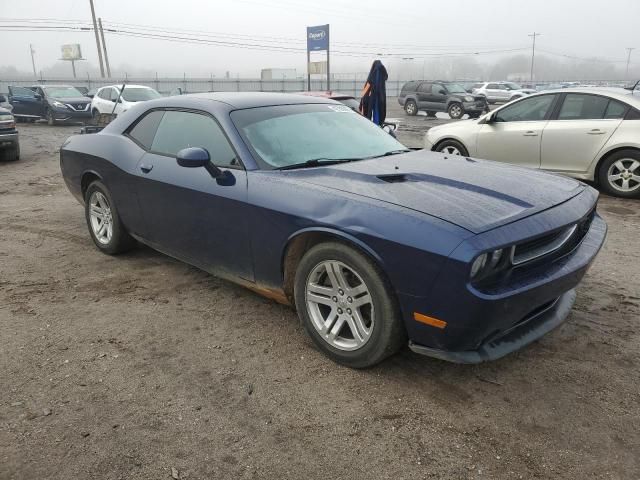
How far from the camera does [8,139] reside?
10867 millimetres

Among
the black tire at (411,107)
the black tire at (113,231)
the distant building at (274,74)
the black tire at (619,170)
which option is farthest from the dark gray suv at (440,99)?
the distant building at (274,74)

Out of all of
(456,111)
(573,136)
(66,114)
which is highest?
(573,136)

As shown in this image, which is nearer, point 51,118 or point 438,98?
point 51,118

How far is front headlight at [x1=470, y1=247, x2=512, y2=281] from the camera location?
7.93ft

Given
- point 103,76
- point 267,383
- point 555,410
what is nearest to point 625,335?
point 555,410

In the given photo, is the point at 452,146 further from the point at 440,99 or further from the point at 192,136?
the point at 440,99

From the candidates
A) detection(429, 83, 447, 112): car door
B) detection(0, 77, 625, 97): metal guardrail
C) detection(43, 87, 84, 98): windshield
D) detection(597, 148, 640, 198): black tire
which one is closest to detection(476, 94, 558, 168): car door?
detection(597, 148, 640, 198): black tire

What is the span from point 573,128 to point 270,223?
18.9 ft

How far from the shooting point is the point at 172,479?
221 centimetres

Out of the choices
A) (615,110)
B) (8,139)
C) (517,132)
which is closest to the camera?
(615,110)

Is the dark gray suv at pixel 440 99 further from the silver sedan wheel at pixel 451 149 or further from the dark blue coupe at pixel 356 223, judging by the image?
the dark blue coupe at pixel 356 223

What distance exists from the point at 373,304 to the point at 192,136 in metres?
2.03

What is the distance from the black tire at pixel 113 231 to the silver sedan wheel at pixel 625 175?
617cm

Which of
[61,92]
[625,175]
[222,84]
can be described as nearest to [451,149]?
[625,175]
